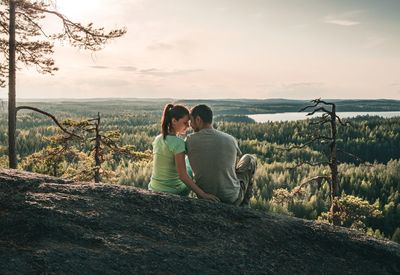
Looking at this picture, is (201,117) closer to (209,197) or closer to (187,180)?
(187,180)

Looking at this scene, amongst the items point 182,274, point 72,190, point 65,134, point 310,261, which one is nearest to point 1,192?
point 72,190

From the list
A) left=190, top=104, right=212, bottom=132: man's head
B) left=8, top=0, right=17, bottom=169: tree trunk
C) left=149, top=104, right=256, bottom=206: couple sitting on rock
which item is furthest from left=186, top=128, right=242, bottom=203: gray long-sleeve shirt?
left=8, top=0, right=17, bottom=169: tree trunk

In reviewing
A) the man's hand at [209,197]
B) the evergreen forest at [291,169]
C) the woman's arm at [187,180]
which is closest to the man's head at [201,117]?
the woman's arm at [187,180]

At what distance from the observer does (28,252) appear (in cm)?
395

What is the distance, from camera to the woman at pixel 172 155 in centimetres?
660

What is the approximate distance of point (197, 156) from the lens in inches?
268

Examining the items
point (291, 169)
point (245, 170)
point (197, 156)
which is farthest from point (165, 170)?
point (291, 169)

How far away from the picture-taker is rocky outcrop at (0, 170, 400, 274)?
405 centimetres

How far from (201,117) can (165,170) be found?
96cm

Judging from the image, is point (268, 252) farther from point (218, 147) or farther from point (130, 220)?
point (218, 147)

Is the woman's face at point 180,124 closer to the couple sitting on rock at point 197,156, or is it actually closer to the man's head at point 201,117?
the couple sitting on rock at point 197,156

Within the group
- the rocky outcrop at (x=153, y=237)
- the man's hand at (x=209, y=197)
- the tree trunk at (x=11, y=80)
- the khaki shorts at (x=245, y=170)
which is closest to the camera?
the rocky outcrop at (x=153, y=237)

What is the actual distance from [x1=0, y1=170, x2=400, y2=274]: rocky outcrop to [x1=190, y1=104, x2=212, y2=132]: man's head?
139cm

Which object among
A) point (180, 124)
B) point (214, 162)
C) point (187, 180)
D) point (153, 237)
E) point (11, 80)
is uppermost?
point (11, 80)
